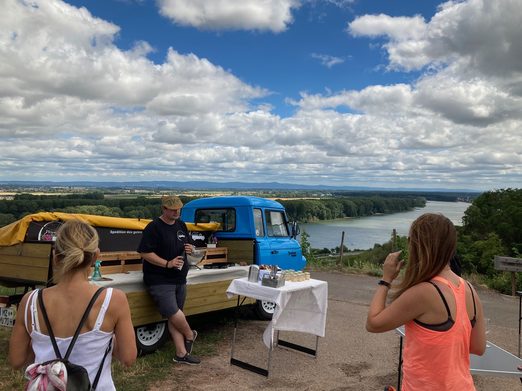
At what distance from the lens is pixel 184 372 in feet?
18.2

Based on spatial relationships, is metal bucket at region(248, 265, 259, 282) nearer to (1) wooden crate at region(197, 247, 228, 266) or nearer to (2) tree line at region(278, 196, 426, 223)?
(1) wooden crate at region(197, 247, 228, 266)

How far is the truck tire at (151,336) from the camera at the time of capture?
5.98m

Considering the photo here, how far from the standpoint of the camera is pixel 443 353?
2.24 m

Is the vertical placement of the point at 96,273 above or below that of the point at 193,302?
above

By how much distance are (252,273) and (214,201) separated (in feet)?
Result: 9.44

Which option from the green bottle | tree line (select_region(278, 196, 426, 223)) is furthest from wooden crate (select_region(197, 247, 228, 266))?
tree line (select_region(278, 196, 426, 223))

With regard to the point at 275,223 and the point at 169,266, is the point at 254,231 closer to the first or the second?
the point at 275,223

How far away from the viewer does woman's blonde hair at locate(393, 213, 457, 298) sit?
2229mm

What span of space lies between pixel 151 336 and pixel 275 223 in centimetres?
304

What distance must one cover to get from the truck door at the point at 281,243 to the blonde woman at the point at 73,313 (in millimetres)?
5857

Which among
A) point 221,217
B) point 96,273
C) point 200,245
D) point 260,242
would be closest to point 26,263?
point 96,273

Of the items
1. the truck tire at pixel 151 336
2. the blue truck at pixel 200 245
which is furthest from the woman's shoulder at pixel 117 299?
the truck tire at pixel 151 336

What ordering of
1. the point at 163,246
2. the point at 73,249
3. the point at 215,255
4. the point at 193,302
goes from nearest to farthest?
the point at 73,249, the point at 163,246, the point at 193,302, the point at 215,255

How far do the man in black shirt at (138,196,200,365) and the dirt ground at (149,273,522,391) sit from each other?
405mm
